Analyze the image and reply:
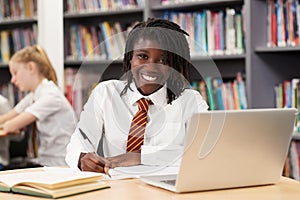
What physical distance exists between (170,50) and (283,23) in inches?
67.9

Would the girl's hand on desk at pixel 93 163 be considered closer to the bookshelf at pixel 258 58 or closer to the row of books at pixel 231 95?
the bookshelf at pixel 258 58

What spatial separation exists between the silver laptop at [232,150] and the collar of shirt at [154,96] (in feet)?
0.66

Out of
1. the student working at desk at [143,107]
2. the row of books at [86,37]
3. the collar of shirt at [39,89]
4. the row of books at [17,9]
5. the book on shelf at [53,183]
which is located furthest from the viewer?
the row of books at [17,9]

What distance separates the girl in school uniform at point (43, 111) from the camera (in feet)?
10.7

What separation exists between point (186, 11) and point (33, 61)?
983mm

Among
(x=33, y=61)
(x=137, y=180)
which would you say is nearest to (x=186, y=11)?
(x=33, y=61)

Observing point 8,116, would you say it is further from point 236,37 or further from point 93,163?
point 93,163

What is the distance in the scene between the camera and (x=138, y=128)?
158cm

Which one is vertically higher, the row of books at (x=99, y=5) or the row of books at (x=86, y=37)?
the row of books at (x=99, y=5)

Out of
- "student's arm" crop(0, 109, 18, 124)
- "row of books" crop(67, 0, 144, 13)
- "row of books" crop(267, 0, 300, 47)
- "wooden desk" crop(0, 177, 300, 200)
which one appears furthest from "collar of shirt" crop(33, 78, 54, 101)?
"wooden desk" crop(0, 177, 300, 200)

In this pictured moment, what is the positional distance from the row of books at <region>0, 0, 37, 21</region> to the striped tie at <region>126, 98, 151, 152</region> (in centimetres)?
292

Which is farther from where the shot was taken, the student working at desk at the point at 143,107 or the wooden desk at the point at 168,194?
the student working at desk at the point at 143,107

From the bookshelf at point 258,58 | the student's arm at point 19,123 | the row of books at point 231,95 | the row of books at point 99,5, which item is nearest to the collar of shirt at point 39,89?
the student's arm at point 19,123

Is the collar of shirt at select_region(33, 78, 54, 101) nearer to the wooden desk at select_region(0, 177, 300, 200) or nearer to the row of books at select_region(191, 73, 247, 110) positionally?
the row of books at select_region(191, 73, 247, 110)
